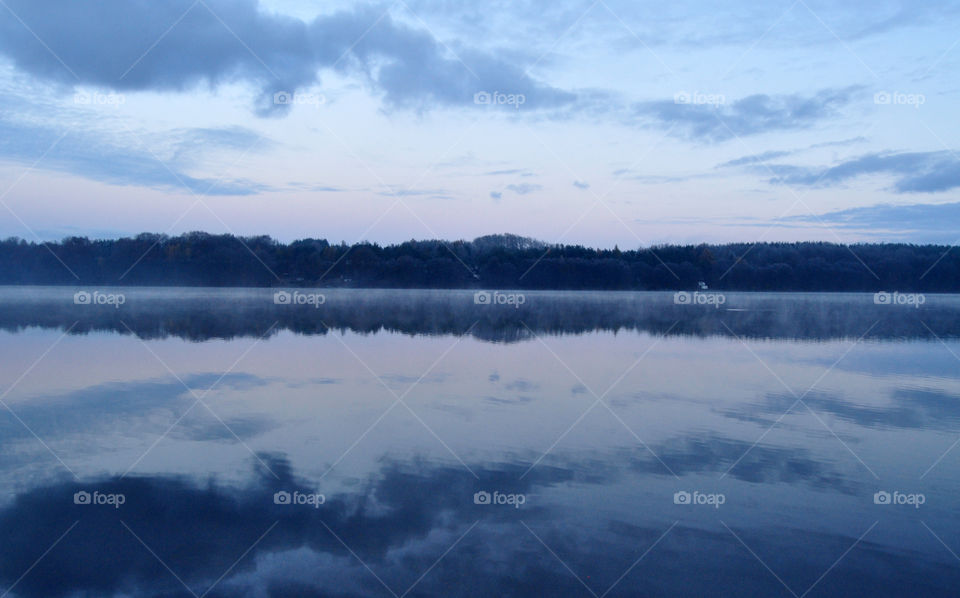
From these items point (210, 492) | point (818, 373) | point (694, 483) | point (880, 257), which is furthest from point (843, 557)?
point (880, 257)

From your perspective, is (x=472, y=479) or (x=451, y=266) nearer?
(x=472, y=479)

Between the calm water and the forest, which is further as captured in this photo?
the forest

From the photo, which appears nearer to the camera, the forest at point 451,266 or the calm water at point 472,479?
the calm water at point 472,479

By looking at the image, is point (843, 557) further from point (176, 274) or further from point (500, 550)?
point (176, 274)

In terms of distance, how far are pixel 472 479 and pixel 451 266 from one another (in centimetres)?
8702

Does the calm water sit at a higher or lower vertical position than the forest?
lower

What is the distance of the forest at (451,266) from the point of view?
91.7 m

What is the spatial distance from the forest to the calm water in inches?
2971

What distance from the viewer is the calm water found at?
6141 millimetres

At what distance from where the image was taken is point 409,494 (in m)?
7.93

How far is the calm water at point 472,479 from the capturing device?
20.1 feet

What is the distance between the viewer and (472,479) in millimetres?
8500

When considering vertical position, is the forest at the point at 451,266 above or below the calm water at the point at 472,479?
above

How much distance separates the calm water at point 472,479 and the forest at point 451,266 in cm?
7546
